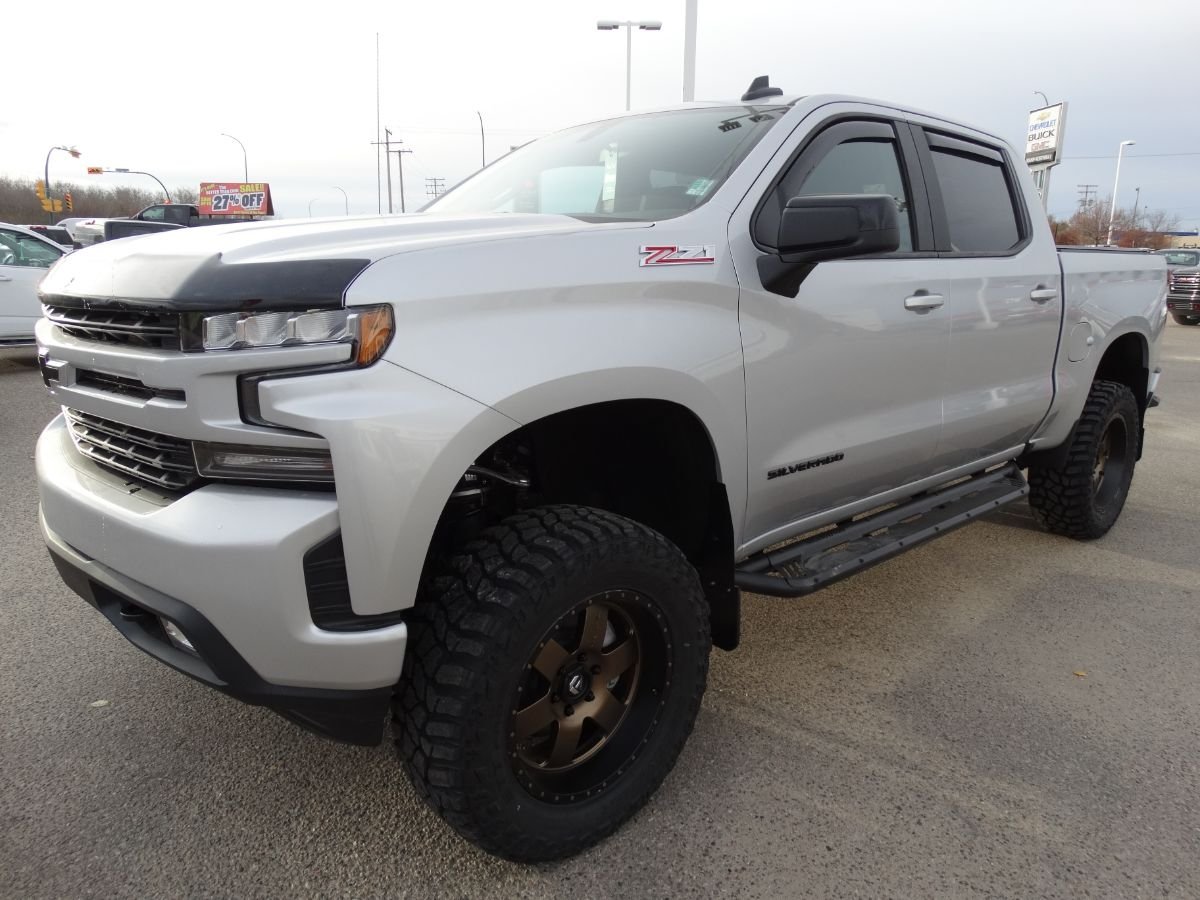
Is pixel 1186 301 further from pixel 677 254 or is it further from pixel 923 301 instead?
pixel 677 254

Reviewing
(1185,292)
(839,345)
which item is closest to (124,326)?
(839,345)

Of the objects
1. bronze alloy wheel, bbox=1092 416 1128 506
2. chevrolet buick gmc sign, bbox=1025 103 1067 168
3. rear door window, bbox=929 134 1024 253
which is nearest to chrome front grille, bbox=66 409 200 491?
rear door window, bbox=929 134 1024 253

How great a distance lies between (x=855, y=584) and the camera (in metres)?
3.96

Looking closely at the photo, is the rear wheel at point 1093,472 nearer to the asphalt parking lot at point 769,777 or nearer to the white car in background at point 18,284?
the asphalt parking lot at point 769,777

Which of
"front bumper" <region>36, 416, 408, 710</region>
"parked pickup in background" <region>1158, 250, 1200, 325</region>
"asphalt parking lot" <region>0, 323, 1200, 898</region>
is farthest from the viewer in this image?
"parked pickup in background" <region>1158, 250, 1200, 325</region>

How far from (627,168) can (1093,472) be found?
3.04m

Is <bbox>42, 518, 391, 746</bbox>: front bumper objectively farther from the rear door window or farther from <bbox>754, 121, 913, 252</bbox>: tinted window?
the rear door window

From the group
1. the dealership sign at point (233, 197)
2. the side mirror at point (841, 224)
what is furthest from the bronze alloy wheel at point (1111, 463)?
the dealership sign at point (233, 197)

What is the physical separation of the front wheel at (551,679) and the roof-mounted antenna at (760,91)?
5.54ft

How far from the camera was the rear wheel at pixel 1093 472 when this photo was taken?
4.28 meters

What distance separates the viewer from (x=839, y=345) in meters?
2.62

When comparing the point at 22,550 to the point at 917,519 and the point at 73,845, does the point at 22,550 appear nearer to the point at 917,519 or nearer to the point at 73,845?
the point at 73,845

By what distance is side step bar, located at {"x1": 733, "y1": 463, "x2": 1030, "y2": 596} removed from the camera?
8.60 feet

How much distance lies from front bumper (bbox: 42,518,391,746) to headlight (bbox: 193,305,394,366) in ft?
1.77
